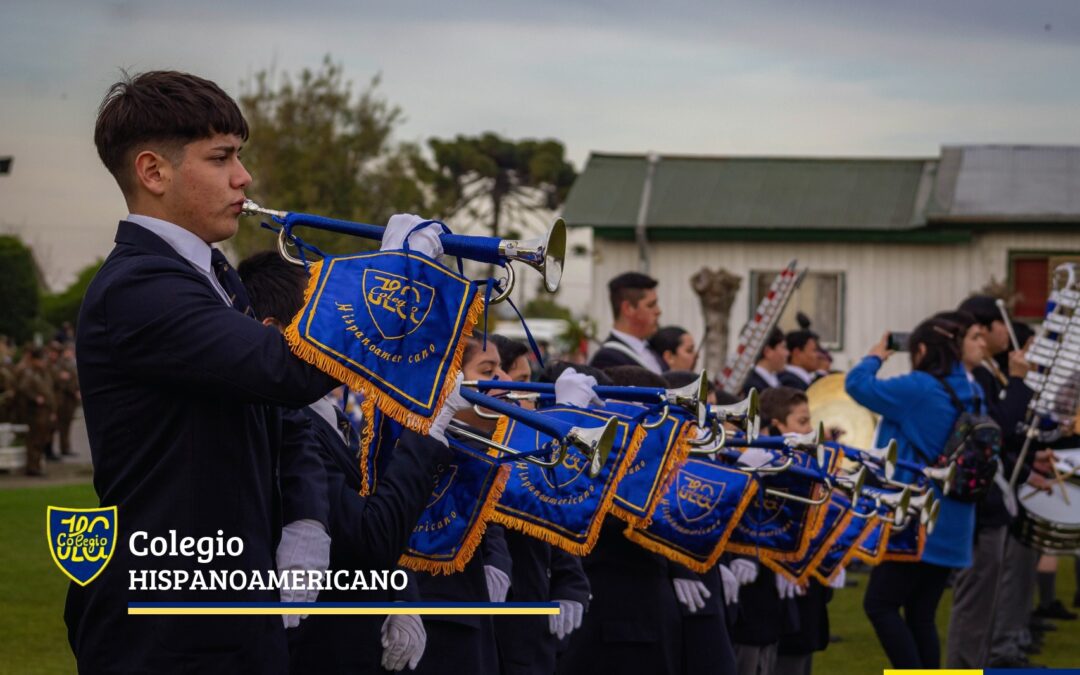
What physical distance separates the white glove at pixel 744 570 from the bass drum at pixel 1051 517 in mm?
3116

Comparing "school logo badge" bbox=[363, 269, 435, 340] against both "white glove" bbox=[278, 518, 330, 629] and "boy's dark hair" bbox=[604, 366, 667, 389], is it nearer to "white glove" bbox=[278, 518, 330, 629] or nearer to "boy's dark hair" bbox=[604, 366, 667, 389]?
"white glove" bbox=[278, 518, 330, 629]

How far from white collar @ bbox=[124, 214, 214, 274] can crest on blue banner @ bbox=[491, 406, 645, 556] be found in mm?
1959

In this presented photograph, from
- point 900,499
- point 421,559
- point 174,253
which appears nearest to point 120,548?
point 174,253

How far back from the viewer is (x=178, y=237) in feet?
10.0

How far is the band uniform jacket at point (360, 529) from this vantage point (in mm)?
3707

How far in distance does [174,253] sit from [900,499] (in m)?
4.52

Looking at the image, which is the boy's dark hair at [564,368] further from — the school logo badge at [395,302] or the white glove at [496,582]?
the school logo badge at [395,302]

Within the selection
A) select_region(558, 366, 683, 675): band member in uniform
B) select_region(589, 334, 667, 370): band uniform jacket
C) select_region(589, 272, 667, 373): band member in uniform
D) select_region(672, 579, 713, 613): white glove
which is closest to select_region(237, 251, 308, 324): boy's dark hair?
select_region(558, 366, 683, 675): band member in uniform

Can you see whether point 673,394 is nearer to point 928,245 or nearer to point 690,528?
point 690,528

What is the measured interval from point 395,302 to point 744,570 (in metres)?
Answer: 4.02

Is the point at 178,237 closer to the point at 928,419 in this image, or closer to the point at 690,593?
the point at 690,593

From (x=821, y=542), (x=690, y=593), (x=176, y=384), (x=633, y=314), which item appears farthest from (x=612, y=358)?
(x=176, y=384)

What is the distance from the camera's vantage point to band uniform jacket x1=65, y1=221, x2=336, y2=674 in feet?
9.41

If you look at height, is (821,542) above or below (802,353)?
below
